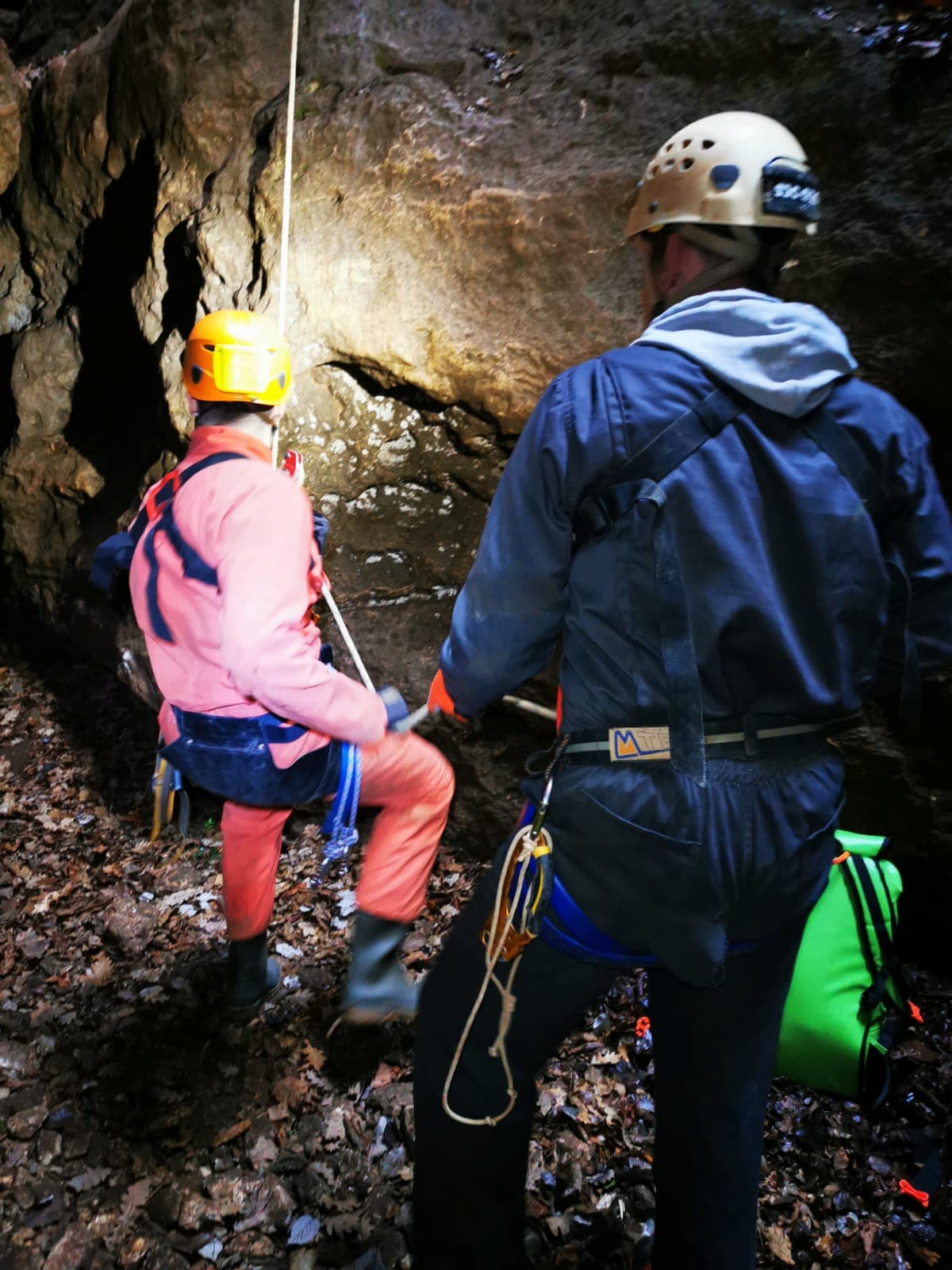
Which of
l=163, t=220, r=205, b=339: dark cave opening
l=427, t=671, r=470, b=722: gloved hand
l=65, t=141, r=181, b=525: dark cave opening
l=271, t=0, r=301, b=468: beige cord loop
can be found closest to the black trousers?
l=427, t=671, r=470, b=722: gloved hand

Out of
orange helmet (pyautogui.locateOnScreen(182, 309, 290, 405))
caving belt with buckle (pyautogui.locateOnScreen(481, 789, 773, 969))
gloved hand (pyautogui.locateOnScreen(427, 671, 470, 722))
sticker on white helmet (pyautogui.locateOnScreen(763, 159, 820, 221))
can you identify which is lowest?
caving belt with buckle (pyautogui.locateOnScreen(481, 789, 773, 969))

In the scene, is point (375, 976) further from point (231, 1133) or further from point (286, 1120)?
point (231, 1133)

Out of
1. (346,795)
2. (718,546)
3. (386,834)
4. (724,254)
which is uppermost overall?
(724,254)

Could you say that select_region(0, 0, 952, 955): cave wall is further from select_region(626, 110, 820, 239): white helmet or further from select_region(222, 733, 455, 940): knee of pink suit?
select_region(626, 110, 820, 239): white helmet

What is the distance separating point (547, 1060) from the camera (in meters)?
1.83

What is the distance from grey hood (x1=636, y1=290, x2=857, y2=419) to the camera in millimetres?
1451

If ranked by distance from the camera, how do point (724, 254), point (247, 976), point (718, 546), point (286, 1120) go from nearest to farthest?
point (718, 546) → point (724, 254) → point (286, 1120) → point (247, 976)

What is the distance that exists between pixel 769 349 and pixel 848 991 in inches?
105

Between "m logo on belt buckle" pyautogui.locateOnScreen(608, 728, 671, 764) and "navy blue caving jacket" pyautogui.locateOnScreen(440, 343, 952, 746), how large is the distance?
0.09ft

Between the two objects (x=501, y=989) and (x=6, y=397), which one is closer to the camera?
(x=501, y=989)

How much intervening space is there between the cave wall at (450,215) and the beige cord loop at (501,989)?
245 cm

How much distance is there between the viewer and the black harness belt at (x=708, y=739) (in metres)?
1.55

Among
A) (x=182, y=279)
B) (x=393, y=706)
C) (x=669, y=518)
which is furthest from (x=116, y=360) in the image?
(x=669, y=518)

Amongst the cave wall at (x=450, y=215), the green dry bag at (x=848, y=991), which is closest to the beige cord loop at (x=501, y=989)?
the green dry bag at (x=848, y=991)
